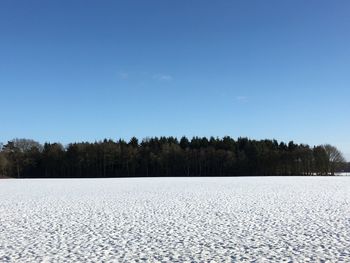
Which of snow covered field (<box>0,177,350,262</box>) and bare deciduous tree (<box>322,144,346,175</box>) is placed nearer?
snow covered field (<box>0,177,350,262</box>)

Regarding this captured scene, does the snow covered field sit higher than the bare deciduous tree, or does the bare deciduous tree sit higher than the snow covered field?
the bare deciduous tree

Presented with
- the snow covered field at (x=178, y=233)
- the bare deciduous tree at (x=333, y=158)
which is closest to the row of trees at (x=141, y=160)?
the bare deciduous tree at (x=333, y=158)

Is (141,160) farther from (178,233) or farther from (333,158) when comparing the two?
(178,233)

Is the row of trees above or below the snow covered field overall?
above

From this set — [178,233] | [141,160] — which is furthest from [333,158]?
[178,233]

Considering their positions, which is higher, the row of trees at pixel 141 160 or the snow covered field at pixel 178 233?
the row of trees at pixel 141 160

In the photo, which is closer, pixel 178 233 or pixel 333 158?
pixel 178 233

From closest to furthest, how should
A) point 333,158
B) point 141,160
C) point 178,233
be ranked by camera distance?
1. point 178,233
2. point 333,158
3. point 141,160

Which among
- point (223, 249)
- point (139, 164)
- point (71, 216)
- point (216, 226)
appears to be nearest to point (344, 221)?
point (216, 226)

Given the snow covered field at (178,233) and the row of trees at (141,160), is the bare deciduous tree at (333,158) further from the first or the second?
the snow covered field at (178,233)

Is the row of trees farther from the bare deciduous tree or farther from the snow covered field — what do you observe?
the snow covered field

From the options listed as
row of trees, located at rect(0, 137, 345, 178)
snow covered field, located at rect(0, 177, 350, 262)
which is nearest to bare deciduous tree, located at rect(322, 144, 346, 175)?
row of trees, located at rect(0, 137, 345, 178)

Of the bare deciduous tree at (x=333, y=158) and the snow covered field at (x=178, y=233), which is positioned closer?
the snow covered field at (x=178, y=233)

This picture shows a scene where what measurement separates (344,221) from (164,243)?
329 inches
